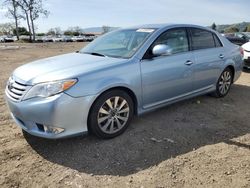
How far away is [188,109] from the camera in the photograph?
502cm

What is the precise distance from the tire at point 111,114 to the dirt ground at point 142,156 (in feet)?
0.46

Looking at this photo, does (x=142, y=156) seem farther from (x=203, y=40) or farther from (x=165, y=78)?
(x=203, y=40)

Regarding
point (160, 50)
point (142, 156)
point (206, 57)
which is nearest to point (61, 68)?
point (160, 50)

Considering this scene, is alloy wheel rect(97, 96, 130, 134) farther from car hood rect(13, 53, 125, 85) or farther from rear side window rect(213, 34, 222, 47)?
rear side window rect(213, 34, 222, 47)

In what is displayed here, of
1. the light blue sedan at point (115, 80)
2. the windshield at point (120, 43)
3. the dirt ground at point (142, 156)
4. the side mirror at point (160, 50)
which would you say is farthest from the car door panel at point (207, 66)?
the windshield at point (120, 43)

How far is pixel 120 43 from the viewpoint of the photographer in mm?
4457

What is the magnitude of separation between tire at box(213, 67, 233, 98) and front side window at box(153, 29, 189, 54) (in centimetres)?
133

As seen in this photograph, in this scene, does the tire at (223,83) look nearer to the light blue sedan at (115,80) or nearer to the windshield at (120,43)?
the light blue sedan at (115,80)

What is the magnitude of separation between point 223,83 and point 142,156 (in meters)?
3.11

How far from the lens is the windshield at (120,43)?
13.5ft

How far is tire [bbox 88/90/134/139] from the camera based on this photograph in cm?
350

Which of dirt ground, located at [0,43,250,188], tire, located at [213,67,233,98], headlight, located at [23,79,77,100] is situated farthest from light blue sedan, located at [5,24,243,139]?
dirt ground, located at [0,43,250,188]

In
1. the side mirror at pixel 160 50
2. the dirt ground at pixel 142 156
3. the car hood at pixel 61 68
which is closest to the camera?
the dirt ground at pixel 142 156

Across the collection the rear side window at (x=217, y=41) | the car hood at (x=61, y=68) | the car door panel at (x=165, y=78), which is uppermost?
the rear side window at (x=217, y=41)
